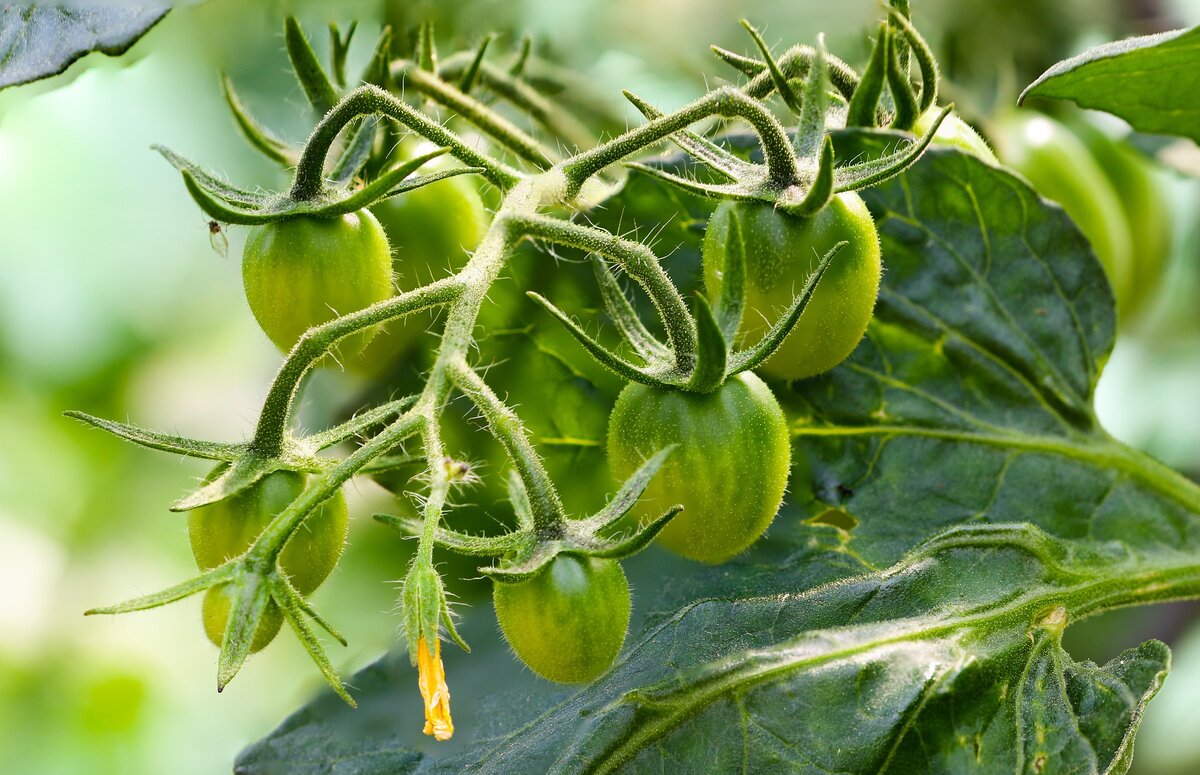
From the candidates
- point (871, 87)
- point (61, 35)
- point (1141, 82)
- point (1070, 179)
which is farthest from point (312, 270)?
point (1070, 179)

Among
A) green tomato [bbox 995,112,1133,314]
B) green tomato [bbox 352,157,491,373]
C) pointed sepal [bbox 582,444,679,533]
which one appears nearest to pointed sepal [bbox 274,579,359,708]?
pointed sepal [bbox 582,444,679,533]

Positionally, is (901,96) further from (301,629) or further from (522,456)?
(301,629)

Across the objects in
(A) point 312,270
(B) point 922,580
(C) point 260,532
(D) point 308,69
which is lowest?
(B) point 922,580

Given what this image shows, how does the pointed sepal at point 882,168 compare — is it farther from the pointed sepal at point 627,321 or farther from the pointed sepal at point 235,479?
the pointed sepal at point 235,479

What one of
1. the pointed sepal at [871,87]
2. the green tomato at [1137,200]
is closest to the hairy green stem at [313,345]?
the pointed sepal at [871,87]

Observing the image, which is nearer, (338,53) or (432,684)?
(432,684)
